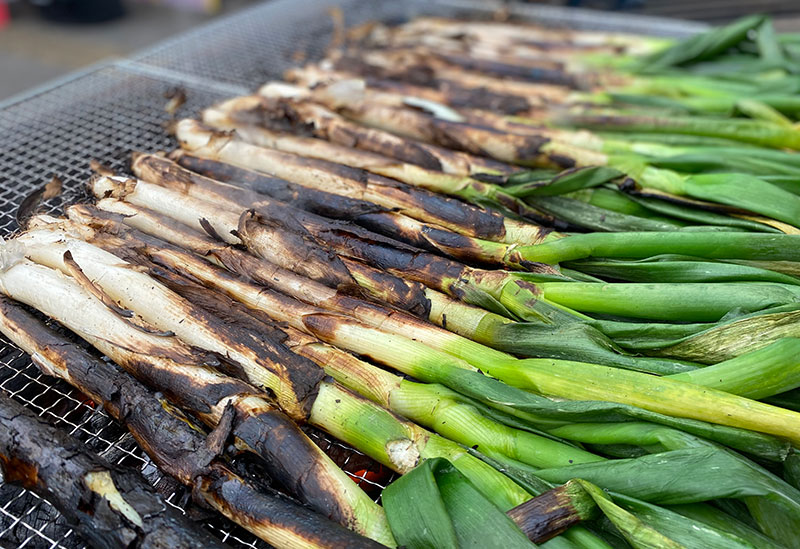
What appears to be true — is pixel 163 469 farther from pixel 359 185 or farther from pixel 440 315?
pixel 359 185

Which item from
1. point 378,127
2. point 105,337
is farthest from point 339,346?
point 378,127

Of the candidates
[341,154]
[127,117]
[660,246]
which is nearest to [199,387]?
[341,154]

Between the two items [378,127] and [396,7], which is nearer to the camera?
[378,127]

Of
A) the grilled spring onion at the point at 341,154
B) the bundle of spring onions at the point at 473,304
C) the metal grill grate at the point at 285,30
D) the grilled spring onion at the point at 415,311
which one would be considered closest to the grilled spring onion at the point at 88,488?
the bundle of spring onions at the point at 473,304

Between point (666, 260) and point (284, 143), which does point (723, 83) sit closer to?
point (666, 260)

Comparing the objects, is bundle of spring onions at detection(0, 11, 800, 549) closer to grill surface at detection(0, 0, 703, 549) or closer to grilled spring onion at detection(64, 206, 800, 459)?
grilled spring onion at detection(64, 206, 800, 459)
